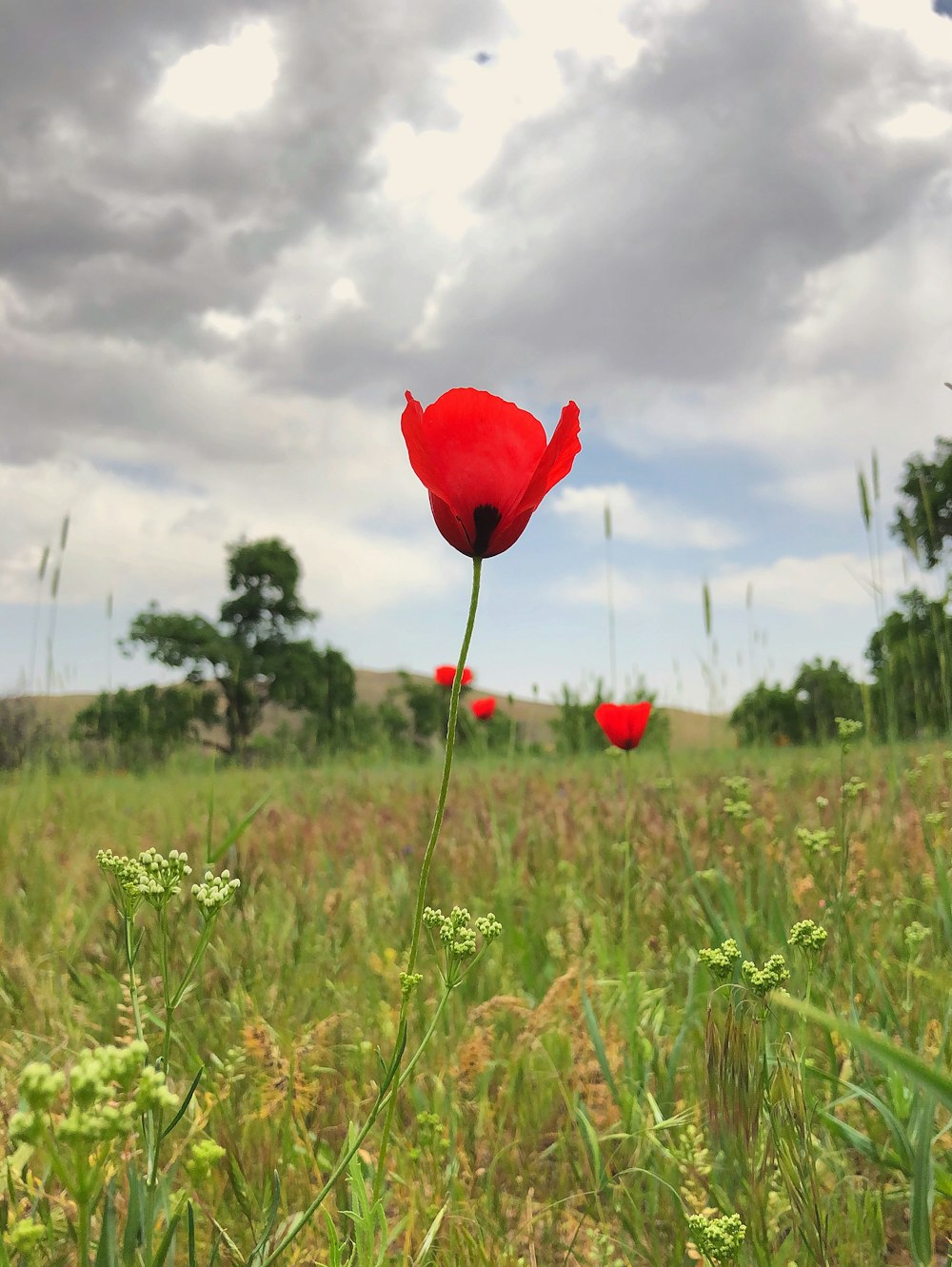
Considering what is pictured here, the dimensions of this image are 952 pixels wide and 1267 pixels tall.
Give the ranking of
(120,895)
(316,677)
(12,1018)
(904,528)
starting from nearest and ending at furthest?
(120,895) → (12,1018) → (904,528) → (316,677)

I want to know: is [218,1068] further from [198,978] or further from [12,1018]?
[12,1018]

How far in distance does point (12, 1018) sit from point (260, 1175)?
1030mm

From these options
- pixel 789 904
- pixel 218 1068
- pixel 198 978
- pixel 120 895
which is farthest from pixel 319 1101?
pixel 789 904

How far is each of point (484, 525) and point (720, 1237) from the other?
947 mm

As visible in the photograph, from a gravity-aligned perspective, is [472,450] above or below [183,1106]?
above

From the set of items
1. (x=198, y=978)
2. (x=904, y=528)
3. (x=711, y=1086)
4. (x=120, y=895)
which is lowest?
(x=198, y=978)

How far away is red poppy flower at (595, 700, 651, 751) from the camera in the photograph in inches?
114

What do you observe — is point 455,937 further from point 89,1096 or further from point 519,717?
point 519,717

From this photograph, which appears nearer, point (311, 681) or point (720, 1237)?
point (720, 1237)

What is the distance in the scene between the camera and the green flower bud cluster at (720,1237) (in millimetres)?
1141

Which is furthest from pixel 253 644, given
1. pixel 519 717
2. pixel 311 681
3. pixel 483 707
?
pixel 483 707

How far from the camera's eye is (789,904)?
2.38 m

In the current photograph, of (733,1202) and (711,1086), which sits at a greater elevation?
(711,1086)

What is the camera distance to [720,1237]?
1140mm
